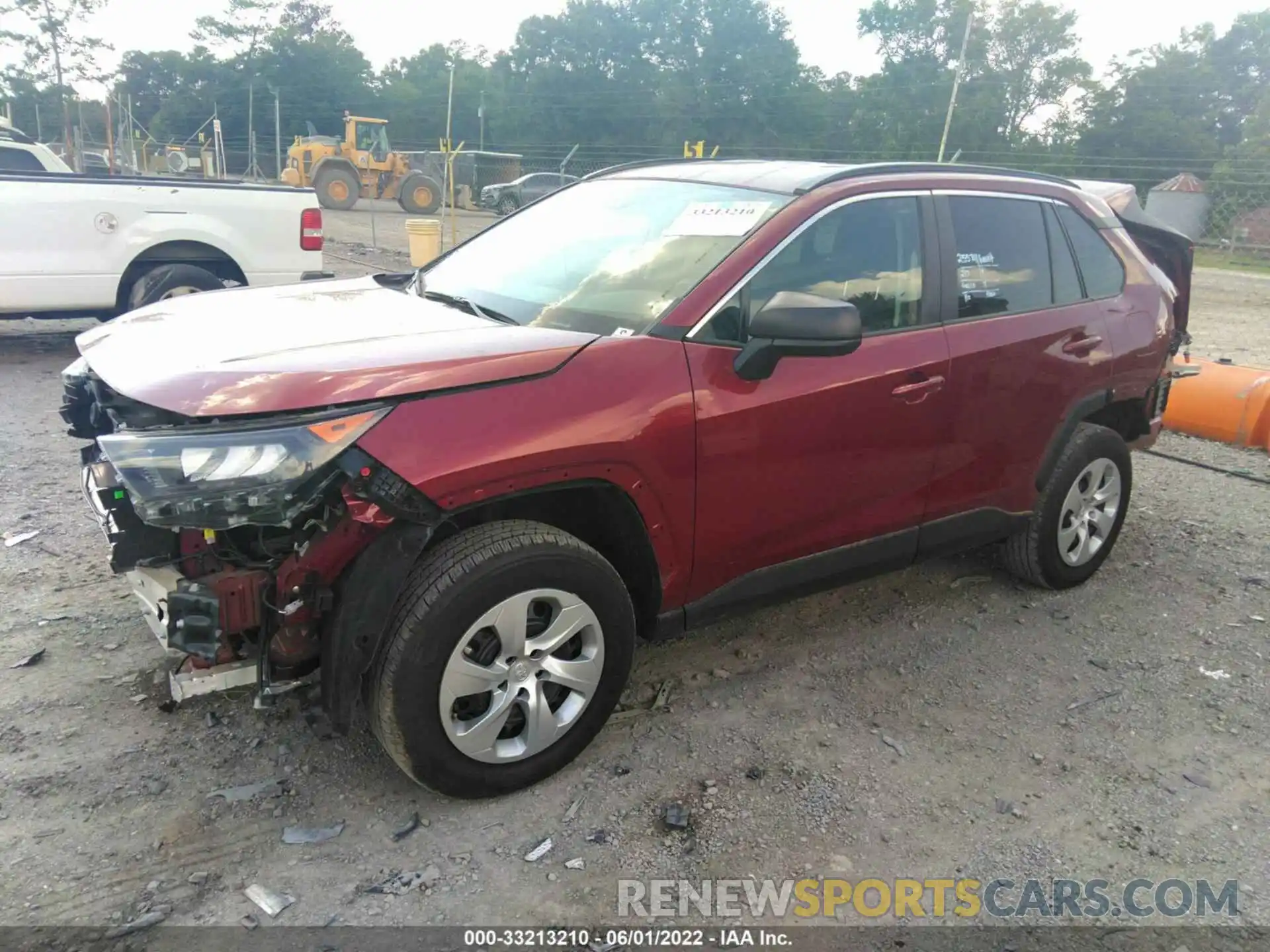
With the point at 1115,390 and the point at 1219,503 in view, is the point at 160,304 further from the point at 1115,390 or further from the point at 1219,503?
the point at 1219,503

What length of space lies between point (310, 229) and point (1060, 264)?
6263 mm

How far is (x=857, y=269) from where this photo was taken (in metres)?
3.29

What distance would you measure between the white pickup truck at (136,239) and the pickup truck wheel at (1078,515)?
20.7 feet

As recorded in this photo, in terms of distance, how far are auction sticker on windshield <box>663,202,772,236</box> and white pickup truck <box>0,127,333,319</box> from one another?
18.1 feet

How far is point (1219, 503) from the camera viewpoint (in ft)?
18.4

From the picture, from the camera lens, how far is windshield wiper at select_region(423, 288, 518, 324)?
314 cm

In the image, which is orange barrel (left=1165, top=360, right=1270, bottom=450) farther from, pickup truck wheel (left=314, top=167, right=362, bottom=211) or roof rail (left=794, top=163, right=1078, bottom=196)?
pickup truck wheel (left=314, top=167, right=362, bottom=211)

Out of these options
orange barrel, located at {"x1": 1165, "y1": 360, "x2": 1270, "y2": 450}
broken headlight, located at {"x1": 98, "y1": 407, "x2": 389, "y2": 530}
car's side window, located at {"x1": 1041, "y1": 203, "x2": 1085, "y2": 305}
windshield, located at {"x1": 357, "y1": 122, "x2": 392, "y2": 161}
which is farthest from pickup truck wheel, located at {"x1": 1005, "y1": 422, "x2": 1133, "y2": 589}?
windshield, located at {"x1": 357, "y1": 122, "x2": 392, "y2": 161}

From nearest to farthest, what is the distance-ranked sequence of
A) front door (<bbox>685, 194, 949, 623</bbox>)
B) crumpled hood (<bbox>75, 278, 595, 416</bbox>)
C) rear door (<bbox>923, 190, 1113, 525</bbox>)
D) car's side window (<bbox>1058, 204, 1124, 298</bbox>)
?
crumpled hood (<bbox>75, 278, 595, 416</bbox>), front door (<bbox>685, 194, 949, 623</bbox>), rear door (<bbox>923, 190, 1113, 525</bbox>), car's side window (<bbox>1058, 204, 1124, 298</bbox>)

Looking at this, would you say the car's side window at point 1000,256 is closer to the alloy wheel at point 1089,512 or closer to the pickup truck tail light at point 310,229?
the alloy wheel at point 1089,512

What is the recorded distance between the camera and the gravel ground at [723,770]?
2473 millimetres

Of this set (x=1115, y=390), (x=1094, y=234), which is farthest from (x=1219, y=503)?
(x=1094, y=234)

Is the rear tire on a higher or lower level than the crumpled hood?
higher

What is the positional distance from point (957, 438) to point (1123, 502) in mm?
1412
